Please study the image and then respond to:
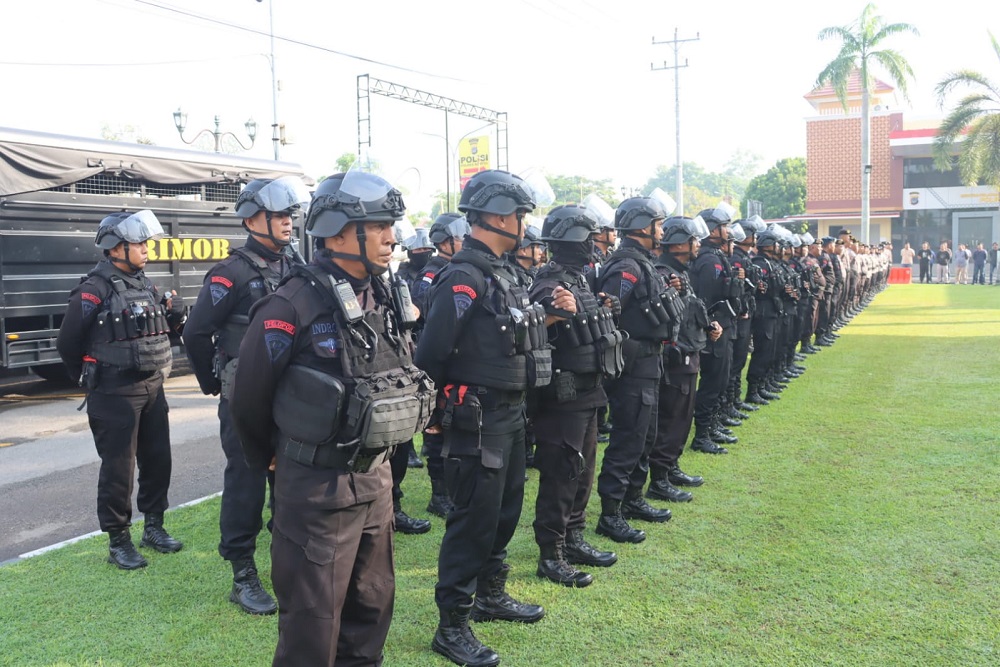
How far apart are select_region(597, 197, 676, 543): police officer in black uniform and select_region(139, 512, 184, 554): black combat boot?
2.77m

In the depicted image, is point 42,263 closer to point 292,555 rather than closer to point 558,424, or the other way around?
point 558,424

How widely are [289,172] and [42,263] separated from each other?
460 cm

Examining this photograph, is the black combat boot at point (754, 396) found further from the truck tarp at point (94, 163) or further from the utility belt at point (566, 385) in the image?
the truck tarp at point (94, 163)

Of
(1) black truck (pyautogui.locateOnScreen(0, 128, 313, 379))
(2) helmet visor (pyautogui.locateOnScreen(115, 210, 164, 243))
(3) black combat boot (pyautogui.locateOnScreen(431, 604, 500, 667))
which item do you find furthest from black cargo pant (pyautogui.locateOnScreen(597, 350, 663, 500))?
(1) black truck (pyautogui.locateOnScreen(0, 128, 313, 379))

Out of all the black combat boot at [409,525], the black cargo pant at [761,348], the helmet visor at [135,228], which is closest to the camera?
the helmet visor at [135,228]

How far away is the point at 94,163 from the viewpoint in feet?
33.6

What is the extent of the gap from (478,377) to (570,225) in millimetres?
1405

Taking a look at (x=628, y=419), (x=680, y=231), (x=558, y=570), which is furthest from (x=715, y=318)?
(x=558, y=570)

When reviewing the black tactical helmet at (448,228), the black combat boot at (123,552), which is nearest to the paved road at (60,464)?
the black combat boot at (123,552)

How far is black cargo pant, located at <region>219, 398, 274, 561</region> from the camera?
4449 millimetres

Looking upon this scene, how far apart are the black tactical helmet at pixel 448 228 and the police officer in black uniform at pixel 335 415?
466 cm

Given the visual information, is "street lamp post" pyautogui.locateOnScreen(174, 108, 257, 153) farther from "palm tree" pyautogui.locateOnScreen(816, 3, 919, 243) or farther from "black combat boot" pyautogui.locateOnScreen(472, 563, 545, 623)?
"palm tree" pyautogui.locateOnScreen(816, 3, 919, 243)

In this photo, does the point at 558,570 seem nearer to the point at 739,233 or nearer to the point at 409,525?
the point at 409,525

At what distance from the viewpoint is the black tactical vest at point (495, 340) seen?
383cm
